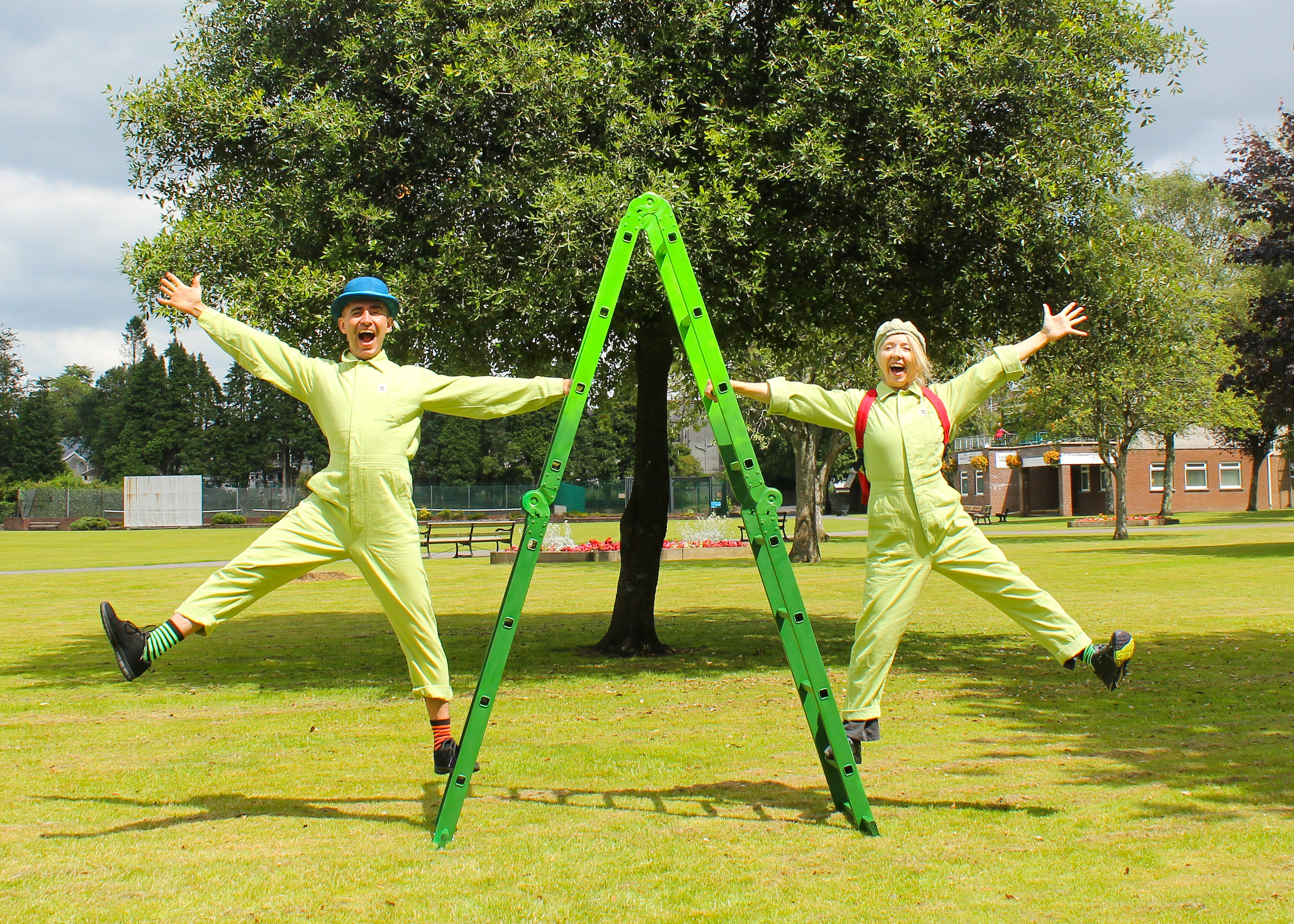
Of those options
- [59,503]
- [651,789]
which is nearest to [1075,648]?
[651,789]

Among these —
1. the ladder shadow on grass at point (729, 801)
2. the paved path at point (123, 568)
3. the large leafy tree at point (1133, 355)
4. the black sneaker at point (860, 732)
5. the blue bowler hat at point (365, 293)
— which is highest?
the large leafy tree at point (1133, 355)

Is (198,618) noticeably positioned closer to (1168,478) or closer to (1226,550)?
(1226,550)

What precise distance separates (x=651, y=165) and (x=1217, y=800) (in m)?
6.76

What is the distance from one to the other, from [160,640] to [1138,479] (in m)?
66.3

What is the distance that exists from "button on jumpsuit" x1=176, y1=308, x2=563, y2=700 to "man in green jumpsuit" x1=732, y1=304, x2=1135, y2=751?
1437mm

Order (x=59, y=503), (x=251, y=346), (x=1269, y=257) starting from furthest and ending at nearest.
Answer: (x=59, y=503) < (x=1269, y=257) < (x=251, y=346)

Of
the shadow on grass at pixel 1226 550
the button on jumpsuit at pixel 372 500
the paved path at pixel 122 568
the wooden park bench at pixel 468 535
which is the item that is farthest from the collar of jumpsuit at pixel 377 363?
the shadow on grass at pixel 1226 550

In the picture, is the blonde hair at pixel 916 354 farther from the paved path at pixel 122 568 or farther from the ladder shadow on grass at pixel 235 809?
the paved path at pixel 122 568

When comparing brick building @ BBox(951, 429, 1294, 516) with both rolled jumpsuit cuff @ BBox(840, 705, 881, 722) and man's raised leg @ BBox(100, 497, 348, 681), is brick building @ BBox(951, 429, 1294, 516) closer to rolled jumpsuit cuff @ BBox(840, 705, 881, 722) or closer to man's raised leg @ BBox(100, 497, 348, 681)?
rolled jumpsuit cuff @ BBox(840, 705, 881, 722)

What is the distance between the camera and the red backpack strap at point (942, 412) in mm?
5465

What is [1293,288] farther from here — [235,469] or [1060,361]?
[235,469]

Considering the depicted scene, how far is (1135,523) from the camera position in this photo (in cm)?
4897

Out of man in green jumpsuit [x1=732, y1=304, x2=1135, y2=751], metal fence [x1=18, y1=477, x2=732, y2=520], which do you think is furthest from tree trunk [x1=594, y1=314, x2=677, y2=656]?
metal fence [x1=18, y1=477, x2=732, y2=520]

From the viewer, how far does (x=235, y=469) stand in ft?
293
